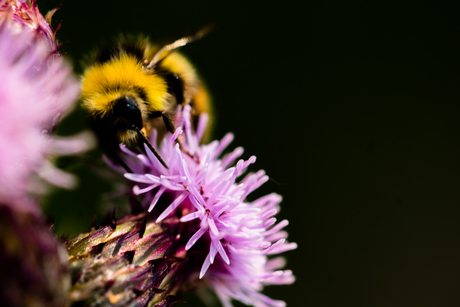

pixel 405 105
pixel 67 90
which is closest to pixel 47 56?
pixel 67 90

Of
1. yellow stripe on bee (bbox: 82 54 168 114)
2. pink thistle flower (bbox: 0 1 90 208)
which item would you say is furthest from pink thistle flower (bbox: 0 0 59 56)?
yellow stripe on bee (bbox: 82 54 168 114)

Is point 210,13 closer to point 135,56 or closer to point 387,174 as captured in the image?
point 387,174

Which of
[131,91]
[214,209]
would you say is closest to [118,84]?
[131,91]

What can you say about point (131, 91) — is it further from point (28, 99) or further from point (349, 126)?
point (349, 126)

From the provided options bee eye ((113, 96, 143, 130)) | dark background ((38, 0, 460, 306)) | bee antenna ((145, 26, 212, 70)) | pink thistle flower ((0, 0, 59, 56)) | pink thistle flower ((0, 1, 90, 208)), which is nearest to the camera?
pink thistle flower ((0, 1, 90, 208))

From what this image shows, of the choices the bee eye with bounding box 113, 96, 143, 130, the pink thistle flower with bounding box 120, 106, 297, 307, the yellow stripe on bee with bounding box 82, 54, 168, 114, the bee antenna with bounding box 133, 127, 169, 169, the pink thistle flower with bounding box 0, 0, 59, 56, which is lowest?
the pink thistle flower with bounding box 120, 106, 297, 307

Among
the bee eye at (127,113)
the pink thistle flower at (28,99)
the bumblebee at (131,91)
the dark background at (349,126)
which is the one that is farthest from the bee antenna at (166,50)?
the dark background at (349,126)

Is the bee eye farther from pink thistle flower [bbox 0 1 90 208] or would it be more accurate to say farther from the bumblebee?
pink thistle flower [bbox 0 1 90 208]
